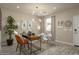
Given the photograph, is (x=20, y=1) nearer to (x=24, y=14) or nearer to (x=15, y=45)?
(x=24, y=14)

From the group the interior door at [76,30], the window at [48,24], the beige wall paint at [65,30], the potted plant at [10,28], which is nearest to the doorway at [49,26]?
the window at [48,24]

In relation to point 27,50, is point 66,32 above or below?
above

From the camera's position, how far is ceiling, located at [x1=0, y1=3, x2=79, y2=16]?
2479 millimetres

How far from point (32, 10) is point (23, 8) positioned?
0.90 feet

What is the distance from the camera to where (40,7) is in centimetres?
255

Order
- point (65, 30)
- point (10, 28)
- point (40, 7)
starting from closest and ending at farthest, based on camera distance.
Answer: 1. point (40, 7)
2. point (10, 28)
3. point (65, 30)

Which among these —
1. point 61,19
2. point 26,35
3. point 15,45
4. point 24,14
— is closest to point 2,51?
point 15,45

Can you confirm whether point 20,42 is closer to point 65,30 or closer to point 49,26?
point 49,26

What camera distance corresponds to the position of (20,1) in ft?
7.44

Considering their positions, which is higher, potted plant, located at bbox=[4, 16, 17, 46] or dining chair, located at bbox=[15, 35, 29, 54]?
potted plant, located at bbox=[4, 16, 17, 46]

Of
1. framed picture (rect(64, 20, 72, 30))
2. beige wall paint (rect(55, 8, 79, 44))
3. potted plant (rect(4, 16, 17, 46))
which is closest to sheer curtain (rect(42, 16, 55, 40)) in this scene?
beige wall paint (rect(55, 8, 79, 44))

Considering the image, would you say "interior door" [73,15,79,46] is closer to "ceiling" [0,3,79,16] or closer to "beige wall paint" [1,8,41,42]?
"ceiling" [0,3,79,16]

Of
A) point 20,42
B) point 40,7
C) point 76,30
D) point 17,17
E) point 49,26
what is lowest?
point 20,42

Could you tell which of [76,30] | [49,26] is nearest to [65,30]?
[76,30]
